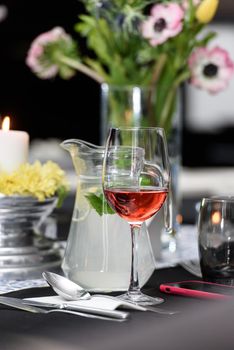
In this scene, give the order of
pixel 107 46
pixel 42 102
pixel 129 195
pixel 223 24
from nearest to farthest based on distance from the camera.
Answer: pixel 129 195, pixel 107 46, pixel 42 102, pixel 223 24

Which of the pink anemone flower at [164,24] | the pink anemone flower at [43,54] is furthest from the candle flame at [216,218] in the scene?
the pink anemone flower at [43,54]

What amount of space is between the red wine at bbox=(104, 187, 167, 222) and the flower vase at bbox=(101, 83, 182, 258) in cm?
40

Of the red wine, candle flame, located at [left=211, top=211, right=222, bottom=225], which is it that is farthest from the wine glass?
candle flame, located at [left=211, top=211, right=222, bottom=225]

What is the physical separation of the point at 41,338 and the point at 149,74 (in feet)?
2.53

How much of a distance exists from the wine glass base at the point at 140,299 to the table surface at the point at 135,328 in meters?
0.01

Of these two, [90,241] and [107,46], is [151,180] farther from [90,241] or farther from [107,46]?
[107,46]

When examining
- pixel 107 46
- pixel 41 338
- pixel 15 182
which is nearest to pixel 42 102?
pixel 107 46

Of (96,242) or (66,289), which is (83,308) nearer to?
(66,289)

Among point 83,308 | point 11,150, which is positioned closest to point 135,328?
point 83,308

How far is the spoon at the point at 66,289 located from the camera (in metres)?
0.82

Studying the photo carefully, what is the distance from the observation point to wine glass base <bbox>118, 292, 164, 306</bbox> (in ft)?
2.70

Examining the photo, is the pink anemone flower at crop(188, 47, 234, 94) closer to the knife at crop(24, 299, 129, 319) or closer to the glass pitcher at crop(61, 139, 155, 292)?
the glass pitcher at crop(61, 139, 155, 292)

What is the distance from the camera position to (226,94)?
6.83 meters

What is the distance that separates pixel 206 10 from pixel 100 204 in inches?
19.2
